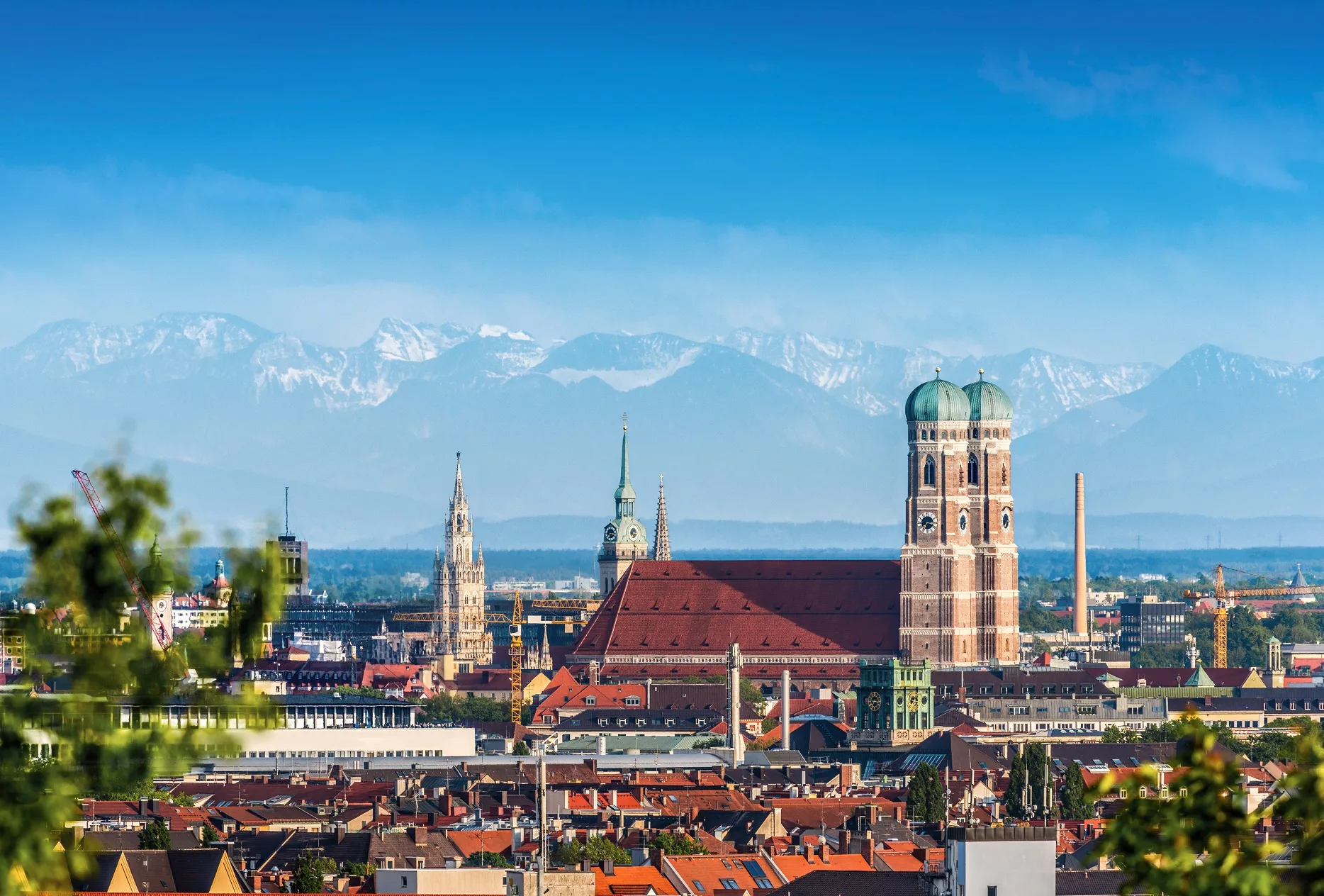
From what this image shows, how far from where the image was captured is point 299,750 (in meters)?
158

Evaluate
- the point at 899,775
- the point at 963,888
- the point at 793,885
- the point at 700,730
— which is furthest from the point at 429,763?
the point at 963,888

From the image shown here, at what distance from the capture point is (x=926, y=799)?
110 m

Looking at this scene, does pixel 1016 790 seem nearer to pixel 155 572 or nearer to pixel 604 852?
pixel 604 852

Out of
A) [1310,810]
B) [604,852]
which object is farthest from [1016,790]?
[1310,810]

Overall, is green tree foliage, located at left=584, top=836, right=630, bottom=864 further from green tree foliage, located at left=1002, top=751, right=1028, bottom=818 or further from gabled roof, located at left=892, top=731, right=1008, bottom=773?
gabled roof, located at left=892, top=731, right=1008, bottom=773

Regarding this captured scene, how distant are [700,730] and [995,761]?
35879mm

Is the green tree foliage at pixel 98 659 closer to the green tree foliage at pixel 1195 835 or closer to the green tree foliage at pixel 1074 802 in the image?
the green tree foliage at pixel 1195 835

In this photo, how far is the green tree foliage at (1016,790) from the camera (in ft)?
339

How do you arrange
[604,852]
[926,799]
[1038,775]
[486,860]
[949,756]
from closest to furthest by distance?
[486,860], [604,852], [926,799], [1038,775], [949,756]

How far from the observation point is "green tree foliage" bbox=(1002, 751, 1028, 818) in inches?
4072

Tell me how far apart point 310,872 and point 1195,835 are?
192ft

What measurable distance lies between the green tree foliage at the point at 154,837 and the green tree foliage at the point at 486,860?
688 cm

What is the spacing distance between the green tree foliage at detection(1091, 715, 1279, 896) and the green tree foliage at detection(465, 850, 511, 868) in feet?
191

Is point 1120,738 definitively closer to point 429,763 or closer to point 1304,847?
point 429,763
